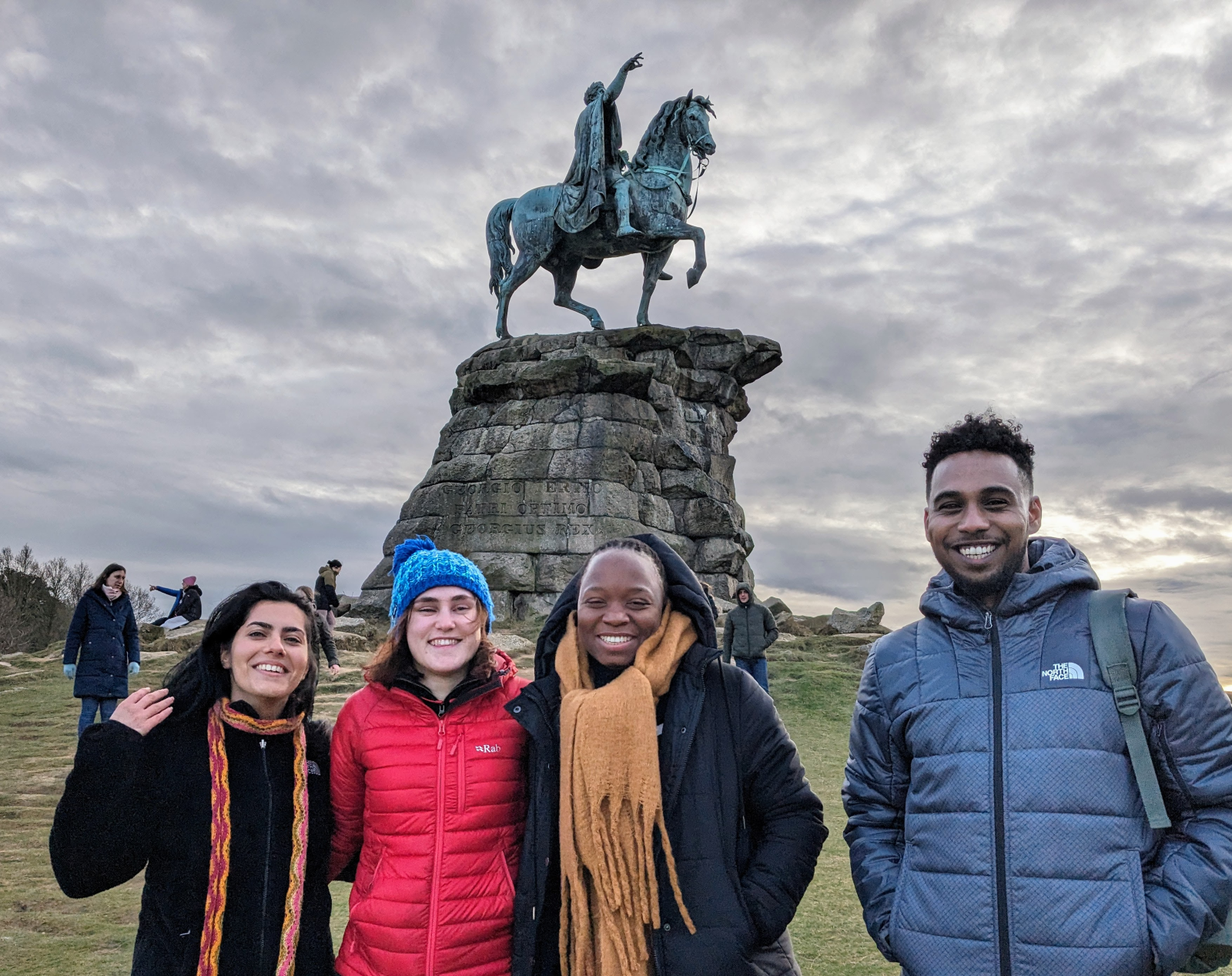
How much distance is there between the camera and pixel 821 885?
5359 mm

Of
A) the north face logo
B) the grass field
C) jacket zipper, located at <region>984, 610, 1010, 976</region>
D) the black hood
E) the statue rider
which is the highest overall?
the statue rider

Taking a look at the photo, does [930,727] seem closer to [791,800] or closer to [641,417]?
[791,800]

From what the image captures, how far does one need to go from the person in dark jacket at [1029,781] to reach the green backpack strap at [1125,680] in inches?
1.1

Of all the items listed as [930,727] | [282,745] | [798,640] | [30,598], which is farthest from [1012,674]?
[30,598]

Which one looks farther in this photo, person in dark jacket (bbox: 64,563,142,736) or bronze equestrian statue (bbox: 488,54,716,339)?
bronze equestrian statue (bbox: 488,54,716,339)

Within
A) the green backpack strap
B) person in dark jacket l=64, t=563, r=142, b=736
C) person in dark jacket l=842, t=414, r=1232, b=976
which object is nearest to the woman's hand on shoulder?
person in dark jacket l=842, t=414, r=1232, b=976

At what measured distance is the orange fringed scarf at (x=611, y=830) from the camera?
2.36 metres

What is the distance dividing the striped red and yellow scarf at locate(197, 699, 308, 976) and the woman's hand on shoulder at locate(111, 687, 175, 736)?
0.13 meters

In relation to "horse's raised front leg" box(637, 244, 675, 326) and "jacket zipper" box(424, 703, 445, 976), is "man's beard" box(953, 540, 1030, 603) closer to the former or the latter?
"jacket zipper" box(424, 703, 445, 976)

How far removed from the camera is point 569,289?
1864 cm

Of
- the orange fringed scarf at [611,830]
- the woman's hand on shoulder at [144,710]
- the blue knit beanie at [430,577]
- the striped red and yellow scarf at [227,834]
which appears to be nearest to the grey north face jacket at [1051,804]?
the orange fringed scarf at [611,830]

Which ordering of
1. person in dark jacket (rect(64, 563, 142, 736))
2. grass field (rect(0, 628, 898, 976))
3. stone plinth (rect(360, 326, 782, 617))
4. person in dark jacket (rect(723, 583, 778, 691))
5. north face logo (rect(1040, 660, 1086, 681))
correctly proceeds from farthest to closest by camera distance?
1. stone plinth (rect(360, 326, 782, 617))
2. person in dark jacket (rect(723, 583, 778, 691))
3. person in dark jacket (rect(64, 563, 142, 736))
4. grass field (rect(0, 628, 898, 976))
5. north face logo (rect(1040, 660, 1086, 681))

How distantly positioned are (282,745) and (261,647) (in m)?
0.27

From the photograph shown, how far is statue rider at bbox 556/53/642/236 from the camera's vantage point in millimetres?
17031
